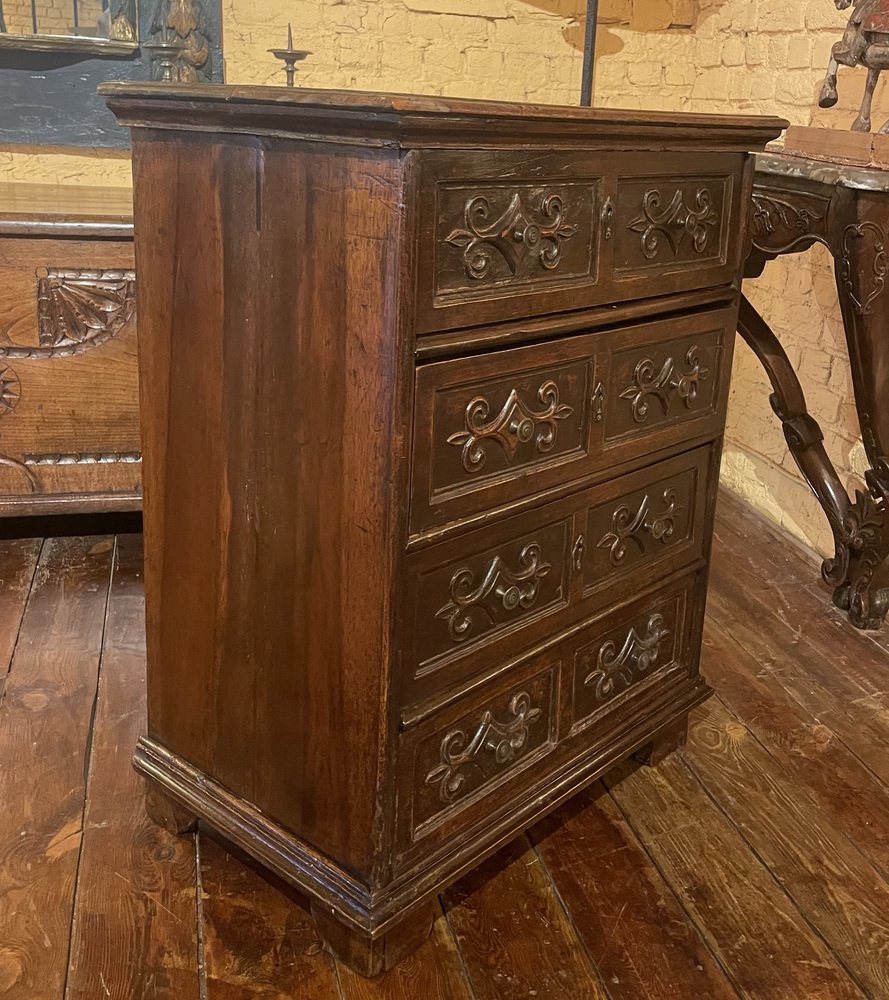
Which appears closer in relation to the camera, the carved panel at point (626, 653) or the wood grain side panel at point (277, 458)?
the wood grain side panel at point (277, 458)

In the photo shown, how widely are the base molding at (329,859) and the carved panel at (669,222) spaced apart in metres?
0.77

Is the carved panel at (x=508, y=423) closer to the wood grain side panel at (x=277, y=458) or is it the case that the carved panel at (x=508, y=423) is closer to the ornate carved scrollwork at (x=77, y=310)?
the wood grain side panel at (x=277, y=458)

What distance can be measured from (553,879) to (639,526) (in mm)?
552

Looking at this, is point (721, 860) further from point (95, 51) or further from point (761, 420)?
point (95, 51)

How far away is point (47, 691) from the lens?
2.04 metres

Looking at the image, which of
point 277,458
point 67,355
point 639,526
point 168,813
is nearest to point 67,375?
point 67,355

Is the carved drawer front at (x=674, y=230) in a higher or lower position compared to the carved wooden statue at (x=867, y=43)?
lower

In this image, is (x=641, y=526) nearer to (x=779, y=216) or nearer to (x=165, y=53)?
(x=779, y=216)

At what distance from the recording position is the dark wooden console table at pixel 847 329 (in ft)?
6.84

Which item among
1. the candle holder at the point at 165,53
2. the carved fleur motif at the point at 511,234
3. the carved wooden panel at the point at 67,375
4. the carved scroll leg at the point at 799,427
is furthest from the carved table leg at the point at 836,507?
the candle holder at the point at 165,53

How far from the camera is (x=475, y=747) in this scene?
4.69 feet

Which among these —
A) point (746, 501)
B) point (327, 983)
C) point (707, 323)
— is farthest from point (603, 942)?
point (746, 501)

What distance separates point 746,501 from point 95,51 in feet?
7.48

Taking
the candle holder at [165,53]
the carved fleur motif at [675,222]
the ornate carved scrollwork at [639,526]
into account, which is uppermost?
the candle holder at [165,53]
